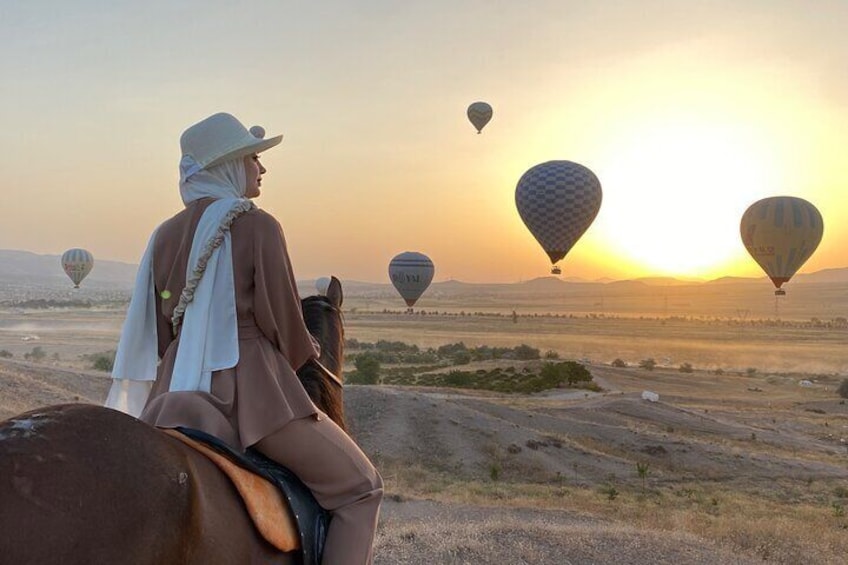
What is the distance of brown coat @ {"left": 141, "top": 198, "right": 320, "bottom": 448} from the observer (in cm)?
283

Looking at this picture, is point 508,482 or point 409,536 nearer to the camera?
point 409,536

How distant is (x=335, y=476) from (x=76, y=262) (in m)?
78.7

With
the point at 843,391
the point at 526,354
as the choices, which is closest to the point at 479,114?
the point at 526,354

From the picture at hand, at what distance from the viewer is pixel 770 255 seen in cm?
4253

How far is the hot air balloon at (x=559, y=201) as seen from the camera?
36781mm

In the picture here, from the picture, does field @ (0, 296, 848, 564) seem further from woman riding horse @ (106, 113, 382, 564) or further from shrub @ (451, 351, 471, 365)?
woman riding horse @ (106, 113, 382, 564)

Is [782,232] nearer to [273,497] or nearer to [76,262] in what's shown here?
[273,497]

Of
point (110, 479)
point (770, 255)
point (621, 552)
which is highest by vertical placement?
point (770, 255)

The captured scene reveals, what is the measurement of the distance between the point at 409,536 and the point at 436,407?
17442mm

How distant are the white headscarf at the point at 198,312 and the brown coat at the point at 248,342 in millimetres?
39

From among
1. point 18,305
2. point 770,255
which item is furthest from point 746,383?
point 18,305

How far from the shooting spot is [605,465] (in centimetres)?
2342

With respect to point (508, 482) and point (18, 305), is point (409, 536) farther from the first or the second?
point (18, 305)

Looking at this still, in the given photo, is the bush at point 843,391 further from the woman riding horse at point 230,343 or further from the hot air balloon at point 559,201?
the woman riding horse at point 230,343
